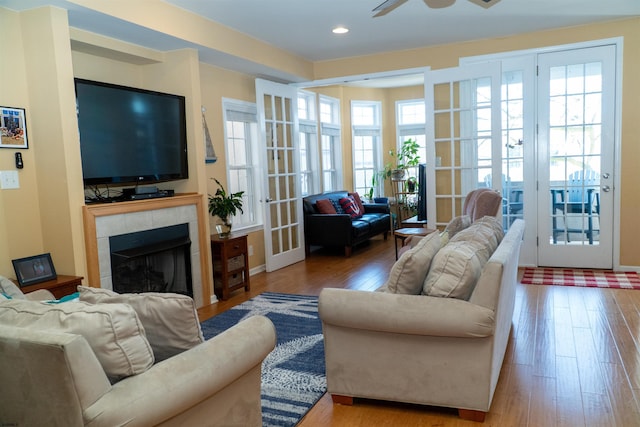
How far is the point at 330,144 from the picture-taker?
8.43m

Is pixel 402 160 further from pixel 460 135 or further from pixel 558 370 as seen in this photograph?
pixel 558 370

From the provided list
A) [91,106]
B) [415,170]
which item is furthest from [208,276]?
[415,170]

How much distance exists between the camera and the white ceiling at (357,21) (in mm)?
3967

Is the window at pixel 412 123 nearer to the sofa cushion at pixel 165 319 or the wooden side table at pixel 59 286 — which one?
the wooden side table at pixel 59 286

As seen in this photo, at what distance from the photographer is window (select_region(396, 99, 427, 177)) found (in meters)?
9.09

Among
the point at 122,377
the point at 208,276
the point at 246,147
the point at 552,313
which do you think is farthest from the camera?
the point at 246,147

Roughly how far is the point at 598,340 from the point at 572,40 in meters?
3.33

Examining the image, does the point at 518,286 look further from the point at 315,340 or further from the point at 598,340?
the point at 315,340

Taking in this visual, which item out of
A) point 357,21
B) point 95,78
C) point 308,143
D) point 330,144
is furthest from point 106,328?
point 330,144

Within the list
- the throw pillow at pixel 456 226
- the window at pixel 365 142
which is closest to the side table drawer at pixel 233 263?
the throw pillow at pixel 456 226

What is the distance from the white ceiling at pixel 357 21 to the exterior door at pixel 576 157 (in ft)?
1.69

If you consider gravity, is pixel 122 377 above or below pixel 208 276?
above

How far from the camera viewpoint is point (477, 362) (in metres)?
2.25

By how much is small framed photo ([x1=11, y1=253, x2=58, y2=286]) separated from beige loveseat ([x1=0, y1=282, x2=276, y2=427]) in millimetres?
1641
